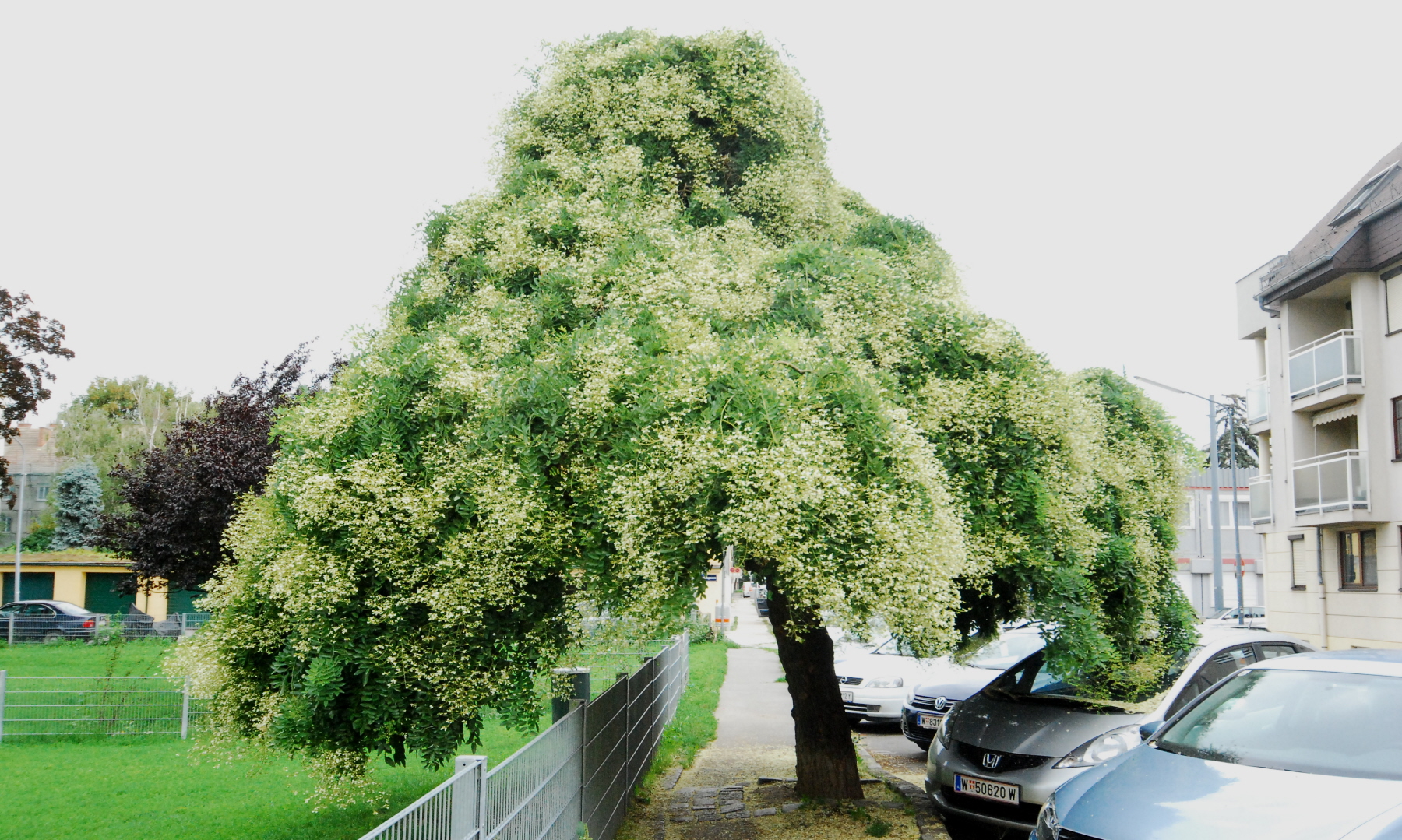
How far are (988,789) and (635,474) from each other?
430cm

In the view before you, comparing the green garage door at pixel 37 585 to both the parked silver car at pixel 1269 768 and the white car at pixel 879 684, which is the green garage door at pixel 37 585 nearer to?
the white car at pixel 879 684

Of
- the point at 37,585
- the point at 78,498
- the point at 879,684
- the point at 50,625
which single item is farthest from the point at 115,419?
the point at 879,684

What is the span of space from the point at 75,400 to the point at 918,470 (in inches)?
2986

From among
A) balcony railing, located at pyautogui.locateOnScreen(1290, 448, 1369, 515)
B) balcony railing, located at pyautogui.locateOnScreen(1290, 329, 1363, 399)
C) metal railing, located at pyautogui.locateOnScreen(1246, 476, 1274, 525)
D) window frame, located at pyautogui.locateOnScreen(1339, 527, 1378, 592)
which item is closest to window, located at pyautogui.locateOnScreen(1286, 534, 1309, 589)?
metal railing, located at pyautogui.locateOnScreen(1246, 476, 1274, 525)

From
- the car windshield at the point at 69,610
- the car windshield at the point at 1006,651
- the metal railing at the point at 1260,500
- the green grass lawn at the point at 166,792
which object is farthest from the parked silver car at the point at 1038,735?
the car windshield at the point at 69,610

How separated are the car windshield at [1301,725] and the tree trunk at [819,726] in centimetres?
425

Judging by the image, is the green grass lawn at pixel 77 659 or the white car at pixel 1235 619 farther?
the white car at pixel 1235 619

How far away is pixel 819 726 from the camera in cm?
987

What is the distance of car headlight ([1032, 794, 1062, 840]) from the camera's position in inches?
198

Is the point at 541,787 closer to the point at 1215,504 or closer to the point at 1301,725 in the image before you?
the point at 1301,725

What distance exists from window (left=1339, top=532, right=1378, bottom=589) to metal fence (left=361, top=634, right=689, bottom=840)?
21762mm

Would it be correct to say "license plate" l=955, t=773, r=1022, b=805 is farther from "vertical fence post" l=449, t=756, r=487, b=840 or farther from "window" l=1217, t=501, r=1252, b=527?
"window" l=1217, t=501, r=1252, b=527

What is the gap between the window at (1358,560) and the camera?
25.3m

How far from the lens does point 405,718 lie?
7043 millimetres
